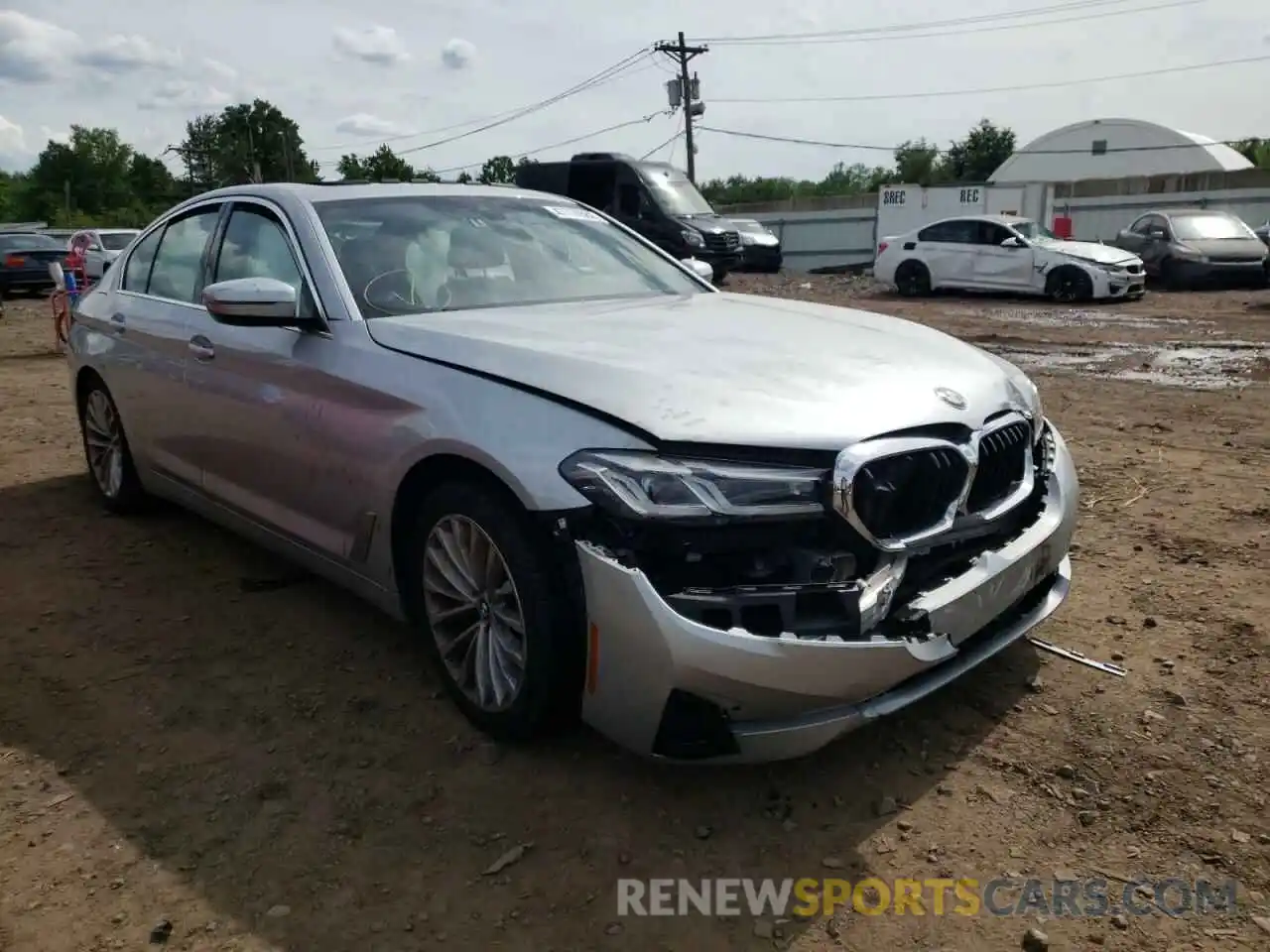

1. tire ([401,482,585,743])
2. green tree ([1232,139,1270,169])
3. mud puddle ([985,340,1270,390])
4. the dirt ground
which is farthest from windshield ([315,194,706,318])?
green tree ([1232,139,1270,169])

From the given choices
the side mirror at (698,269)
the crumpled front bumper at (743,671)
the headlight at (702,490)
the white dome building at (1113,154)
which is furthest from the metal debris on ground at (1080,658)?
the white dome building at (1113,154)

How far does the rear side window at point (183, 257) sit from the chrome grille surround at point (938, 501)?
10.2 feet

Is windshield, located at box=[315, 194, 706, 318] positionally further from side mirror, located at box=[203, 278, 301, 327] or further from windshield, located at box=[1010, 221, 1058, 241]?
windshield, located at box=[1010, 221, 1058, 241]

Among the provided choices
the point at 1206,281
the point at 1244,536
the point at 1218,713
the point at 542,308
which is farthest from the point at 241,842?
the point at 1206,281

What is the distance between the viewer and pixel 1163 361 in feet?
33.2

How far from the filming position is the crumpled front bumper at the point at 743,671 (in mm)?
2369

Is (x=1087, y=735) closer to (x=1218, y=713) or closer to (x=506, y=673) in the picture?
(x=1218, y=713)

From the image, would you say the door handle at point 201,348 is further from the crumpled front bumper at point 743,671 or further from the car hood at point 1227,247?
the car hood at point 1227,247

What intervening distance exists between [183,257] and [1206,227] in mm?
19211

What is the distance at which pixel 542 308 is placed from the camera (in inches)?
142

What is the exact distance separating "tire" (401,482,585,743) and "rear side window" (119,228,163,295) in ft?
8.80

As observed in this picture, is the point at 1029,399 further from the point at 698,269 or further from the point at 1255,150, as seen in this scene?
the point at 1255,150

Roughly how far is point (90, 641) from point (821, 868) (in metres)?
2.85

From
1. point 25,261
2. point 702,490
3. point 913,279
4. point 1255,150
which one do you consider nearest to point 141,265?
point 702,490
